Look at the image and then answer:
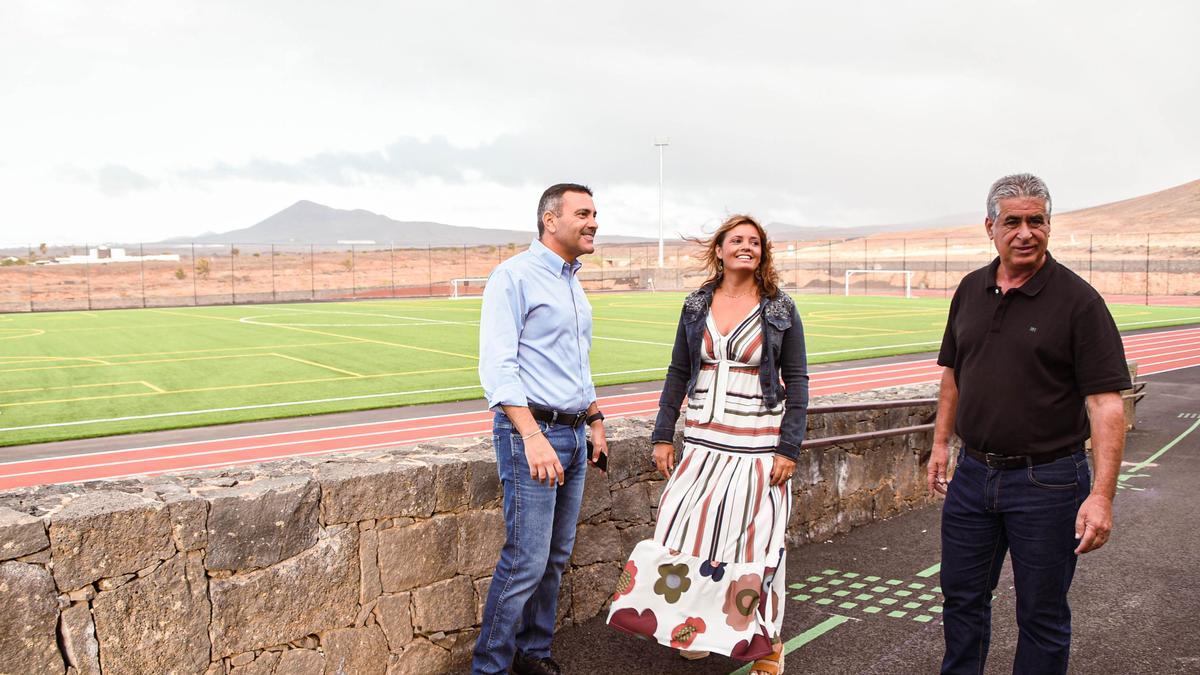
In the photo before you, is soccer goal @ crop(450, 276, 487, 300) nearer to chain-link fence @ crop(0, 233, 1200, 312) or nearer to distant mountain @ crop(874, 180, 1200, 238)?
chain-link fence @ crop(0, 233, 1200, 312)

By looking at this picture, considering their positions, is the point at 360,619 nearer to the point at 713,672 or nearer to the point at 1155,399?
the point at 713,672

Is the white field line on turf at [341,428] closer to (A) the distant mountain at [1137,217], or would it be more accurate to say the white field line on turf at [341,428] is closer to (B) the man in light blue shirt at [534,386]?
(B) the man in light blue shirt at [534,386]

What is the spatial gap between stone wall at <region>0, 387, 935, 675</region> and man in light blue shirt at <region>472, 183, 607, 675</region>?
0.41 m

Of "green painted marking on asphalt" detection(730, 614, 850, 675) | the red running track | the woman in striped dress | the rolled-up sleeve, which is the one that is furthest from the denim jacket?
the red running track

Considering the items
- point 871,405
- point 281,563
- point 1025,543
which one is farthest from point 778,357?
point 871,405

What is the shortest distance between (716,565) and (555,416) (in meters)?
0.89

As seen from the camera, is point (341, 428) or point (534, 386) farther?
point (341, 428)

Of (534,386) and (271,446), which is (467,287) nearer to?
(271,446)

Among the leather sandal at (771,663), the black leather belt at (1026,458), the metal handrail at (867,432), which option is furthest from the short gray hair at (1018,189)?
the metal handrail at (867,432)

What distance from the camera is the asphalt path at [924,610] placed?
4141mm

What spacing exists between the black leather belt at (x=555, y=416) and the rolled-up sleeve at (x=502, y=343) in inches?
5.4

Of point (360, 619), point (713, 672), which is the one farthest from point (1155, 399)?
point (360, 619)

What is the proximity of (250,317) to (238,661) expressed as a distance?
106 feet

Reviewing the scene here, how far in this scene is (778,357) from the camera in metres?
3.88
